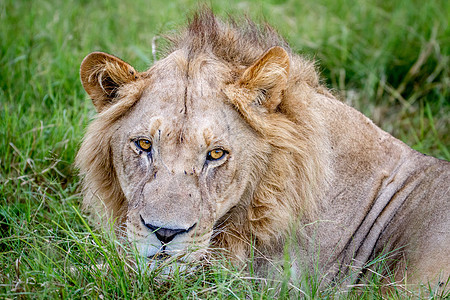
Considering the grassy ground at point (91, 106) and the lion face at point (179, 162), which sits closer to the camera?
the lion face at point (179, 162)

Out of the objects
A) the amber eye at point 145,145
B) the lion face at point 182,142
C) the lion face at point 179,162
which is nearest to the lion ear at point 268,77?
the lion face at point 182,142

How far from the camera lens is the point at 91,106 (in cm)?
536

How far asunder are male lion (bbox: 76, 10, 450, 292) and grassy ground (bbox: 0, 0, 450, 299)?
27cm

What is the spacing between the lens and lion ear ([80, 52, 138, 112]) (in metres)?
3.44

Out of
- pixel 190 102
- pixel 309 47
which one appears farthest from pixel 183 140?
pixel 309 47

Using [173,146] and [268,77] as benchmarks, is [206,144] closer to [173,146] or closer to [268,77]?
[173,146]

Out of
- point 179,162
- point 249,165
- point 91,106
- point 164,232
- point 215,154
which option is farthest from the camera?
point 91,106

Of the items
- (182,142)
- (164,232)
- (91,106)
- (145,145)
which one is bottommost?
(91,106)

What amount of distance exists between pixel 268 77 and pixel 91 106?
248cm

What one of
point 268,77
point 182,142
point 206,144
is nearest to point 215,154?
point 206,144

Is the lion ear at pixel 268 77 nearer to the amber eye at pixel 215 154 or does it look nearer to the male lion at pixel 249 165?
the male lion at pixel 249 165

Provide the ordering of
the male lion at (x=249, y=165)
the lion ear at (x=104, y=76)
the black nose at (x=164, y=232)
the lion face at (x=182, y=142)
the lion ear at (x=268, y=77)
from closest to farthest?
the black nose at (x=164, y=232) → the lion face at (x=182, y=142) → the male lion at (x=249, y=165) → the lion ear at (x=268, y=77) → the lion ear at (x=104, y=76)

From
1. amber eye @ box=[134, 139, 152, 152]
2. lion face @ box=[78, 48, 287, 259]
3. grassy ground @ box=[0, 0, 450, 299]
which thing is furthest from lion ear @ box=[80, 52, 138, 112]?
grassy ground @ box=[0, 0, 450, 299]

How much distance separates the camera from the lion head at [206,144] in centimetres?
317
